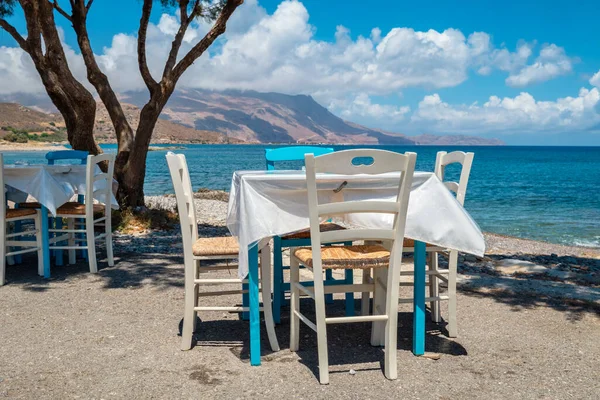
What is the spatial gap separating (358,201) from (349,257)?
1.04 ft

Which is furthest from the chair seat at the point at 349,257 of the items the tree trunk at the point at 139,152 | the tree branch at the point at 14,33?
the tree branch at the point at 14,33

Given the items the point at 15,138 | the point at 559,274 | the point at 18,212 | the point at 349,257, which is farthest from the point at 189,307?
the point at 15,138

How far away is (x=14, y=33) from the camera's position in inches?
331

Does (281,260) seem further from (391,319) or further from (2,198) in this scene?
(2,198)

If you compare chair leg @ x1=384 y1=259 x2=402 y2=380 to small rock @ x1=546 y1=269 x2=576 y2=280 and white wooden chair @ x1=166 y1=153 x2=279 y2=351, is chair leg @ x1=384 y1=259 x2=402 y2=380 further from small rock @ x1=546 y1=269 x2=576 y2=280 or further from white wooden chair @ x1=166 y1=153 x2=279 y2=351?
small rock @ x1=546 y1=269 x2=576 y2=280

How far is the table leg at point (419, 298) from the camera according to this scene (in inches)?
126

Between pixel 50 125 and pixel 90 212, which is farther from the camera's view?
pixel 50 125

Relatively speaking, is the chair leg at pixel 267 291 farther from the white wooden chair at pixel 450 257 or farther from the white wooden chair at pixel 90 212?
the white wooden chair at pixel 90 212

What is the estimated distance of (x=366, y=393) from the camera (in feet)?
8.91

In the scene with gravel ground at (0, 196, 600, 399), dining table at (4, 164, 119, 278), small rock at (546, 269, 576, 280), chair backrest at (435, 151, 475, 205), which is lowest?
small rock at (546, 269, 576, 280)

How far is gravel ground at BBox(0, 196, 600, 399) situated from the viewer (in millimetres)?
2762

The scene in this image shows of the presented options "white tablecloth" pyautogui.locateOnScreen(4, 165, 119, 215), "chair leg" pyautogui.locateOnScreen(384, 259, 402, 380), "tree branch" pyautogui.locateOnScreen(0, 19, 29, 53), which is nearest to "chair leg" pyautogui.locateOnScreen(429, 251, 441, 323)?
"chair leg" pyautogui.locateOnScreen(384, 259, 402, 380)

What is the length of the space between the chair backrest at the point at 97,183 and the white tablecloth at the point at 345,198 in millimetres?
2590

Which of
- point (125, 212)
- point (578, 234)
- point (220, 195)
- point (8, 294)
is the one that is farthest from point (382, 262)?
point (220, 195)
